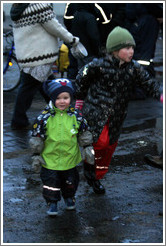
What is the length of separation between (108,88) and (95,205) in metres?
1.13

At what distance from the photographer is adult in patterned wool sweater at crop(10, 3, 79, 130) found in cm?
692

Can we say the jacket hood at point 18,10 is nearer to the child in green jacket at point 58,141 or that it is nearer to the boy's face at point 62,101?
the child in green jacket at point 58,141

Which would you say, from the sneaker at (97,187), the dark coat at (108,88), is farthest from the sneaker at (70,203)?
the dark coat at (108,88)

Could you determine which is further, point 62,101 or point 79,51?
point 79,51

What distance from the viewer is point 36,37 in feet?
23.2

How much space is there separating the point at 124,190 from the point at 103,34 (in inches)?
150

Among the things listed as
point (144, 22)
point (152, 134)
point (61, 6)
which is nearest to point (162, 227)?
point (152, 134)

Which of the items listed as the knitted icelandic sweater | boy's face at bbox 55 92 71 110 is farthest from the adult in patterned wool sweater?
boy's face at bbox 55 92 71 110

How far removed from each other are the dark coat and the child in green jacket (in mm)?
399

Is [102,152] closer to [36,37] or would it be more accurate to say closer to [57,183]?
[57,183]

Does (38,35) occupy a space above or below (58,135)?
above

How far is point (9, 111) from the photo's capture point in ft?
28.5

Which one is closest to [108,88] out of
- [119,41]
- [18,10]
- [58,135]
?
[119,41]

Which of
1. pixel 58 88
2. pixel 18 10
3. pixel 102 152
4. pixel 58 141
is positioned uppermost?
pixel 18 10
